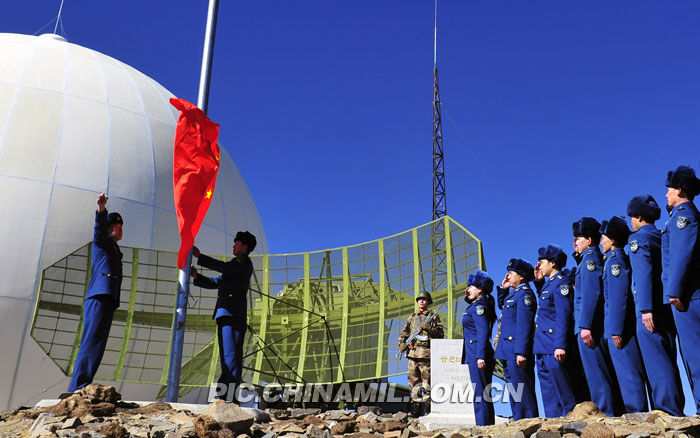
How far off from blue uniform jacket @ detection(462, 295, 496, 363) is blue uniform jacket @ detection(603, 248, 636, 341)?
1.42 meters

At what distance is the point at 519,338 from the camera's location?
550cm

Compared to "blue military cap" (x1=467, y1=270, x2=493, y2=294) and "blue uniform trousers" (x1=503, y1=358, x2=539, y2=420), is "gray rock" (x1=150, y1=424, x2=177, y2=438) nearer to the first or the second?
"blue uniform trousers" (x1=503, y1=358, x2=539, y2=420)

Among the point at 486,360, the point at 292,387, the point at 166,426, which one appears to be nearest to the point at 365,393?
the point at 292,387

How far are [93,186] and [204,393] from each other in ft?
12.2

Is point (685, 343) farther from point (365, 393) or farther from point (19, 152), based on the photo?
point (19, 152)

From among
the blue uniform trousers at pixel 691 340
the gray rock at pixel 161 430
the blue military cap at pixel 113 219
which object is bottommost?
the gray rock at pixel 161 430

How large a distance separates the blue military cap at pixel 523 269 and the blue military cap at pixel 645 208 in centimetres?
132

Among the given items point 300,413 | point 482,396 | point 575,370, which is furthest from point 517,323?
point 300,413

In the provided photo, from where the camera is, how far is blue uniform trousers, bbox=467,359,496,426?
5730 mm

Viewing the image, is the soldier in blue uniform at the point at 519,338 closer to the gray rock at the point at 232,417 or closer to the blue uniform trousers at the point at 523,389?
the blue uniform trousers at the point at 523,389

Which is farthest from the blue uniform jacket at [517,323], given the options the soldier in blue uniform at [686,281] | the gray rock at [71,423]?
the gray rock at [71,423]

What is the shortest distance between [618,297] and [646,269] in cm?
34

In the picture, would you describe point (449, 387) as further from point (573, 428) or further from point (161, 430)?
point (161, 430)

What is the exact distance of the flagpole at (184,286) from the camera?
613 centimetres
